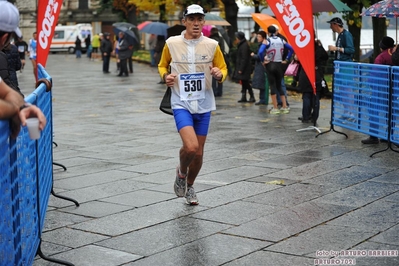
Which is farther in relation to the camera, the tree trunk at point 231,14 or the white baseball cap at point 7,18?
the tree trunk at point 231,14

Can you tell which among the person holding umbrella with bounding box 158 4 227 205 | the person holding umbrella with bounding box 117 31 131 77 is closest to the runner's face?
the person holding umbrella with bounding box 158 4 227 205

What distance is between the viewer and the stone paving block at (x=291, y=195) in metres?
7.44

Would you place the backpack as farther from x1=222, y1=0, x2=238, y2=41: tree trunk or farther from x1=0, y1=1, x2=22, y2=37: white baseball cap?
x1=222, y1=0, x2=238, y2=41: tree trunk

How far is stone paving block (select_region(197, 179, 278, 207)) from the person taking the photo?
24.8 ft

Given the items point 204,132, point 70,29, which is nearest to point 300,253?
point 204,132

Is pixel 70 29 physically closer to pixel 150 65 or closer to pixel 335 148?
pixel 150 65

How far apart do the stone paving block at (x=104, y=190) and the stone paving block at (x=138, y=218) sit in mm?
730

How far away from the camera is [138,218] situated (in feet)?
22.4

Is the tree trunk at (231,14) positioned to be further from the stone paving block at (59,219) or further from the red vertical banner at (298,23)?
the stone paving block at (59,219)

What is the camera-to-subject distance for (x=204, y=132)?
743cm

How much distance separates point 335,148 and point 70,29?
191 ft

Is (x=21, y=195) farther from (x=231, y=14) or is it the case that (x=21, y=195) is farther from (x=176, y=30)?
(x=231, y=14)

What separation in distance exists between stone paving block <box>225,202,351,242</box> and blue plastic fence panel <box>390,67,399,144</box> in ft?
11.4

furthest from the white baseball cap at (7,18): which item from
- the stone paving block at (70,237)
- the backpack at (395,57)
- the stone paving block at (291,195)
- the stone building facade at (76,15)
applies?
the stone building facade at (76,15)
